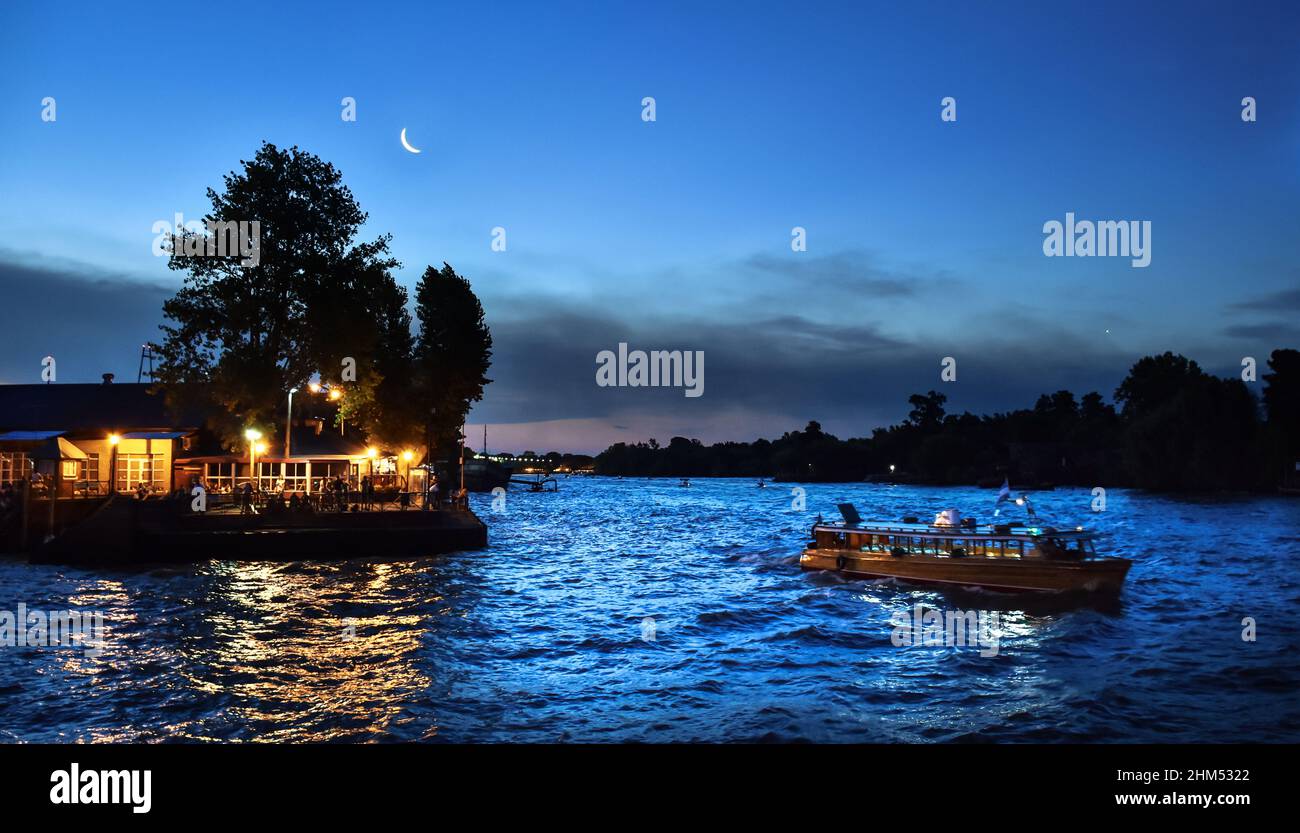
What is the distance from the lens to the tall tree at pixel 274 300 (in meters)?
43.3

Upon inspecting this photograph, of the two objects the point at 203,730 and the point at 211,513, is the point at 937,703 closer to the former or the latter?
the point at 203,730

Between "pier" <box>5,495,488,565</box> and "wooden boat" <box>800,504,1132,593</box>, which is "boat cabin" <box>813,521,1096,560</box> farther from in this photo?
"pier" <box>5,495,488,565</box>

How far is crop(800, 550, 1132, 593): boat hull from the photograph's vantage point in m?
29.5

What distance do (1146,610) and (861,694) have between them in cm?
1830

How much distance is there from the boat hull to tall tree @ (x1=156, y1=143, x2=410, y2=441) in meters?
30.1

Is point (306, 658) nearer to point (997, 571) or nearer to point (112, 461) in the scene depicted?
point (997, 571)

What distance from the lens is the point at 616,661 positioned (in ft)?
66.0

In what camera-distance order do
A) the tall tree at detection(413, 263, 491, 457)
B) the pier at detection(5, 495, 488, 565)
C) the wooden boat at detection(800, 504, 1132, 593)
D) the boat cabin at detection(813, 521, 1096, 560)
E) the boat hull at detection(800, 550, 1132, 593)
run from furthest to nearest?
1. the tall tree at detection(413, 263, 491, 457)
2. the pier at detection(5, 495, 488, 565)
3. the boat cabin at detection(813, 521, 1096, 560)
4. the wooden boat at detection(800, 504, 1132, 593)
5. the boat hull at detection(800, 550, 1132, 593)

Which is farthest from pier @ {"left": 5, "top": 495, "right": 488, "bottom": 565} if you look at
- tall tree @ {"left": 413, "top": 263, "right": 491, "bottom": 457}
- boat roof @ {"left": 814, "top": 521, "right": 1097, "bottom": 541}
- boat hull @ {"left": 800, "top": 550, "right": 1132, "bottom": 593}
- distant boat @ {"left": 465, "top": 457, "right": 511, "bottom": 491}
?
distant boat @ {"left": 465, "top": 457, "right": 511, "bottom": 491}

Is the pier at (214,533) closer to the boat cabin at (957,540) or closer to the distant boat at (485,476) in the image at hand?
the boat cabin at (957,540)

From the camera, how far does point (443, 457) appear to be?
414 feet

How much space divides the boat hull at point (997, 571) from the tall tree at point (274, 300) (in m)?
30.1
